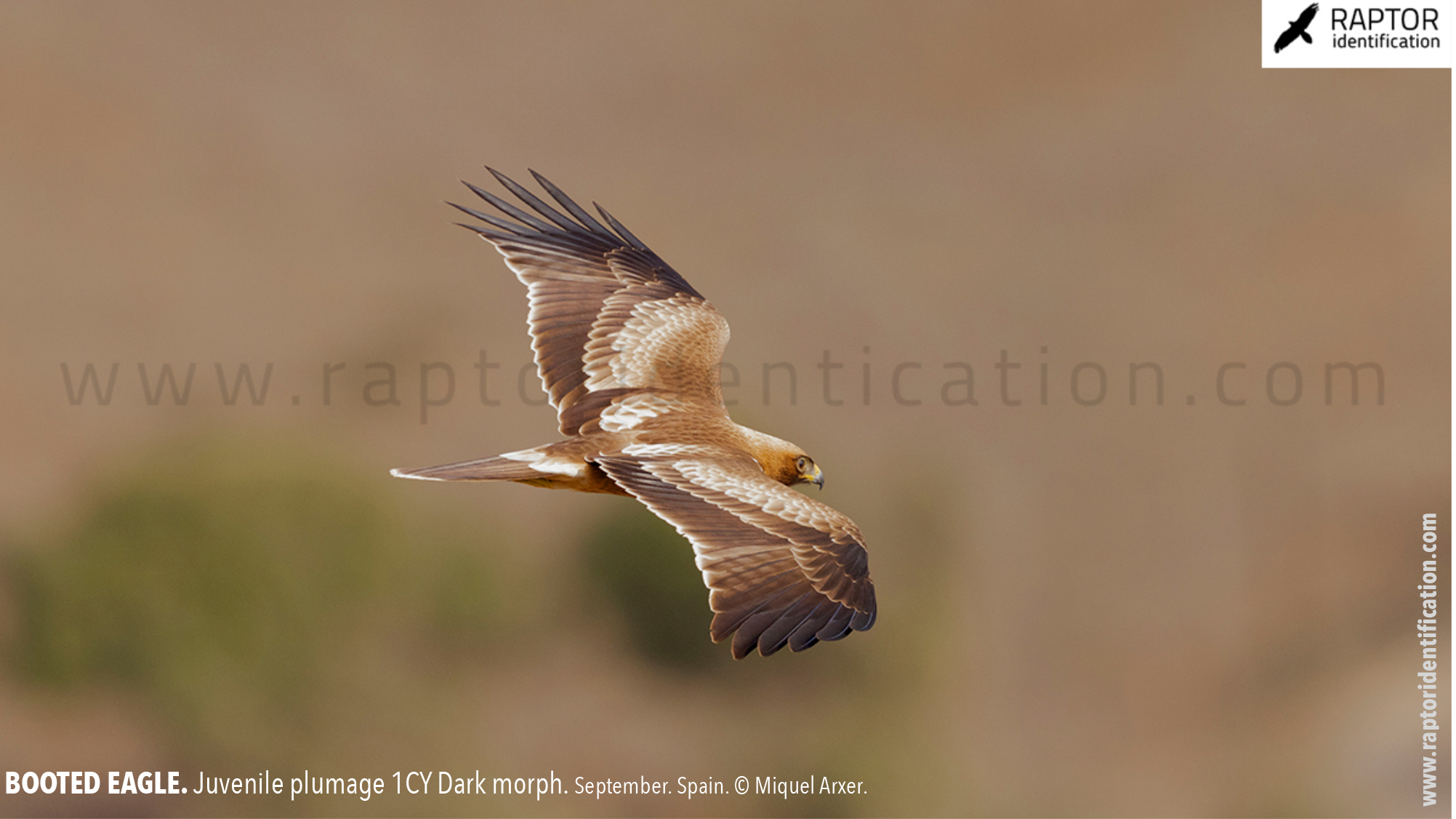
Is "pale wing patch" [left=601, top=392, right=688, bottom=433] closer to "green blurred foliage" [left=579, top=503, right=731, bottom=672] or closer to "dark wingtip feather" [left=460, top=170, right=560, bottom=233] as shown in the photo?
"dark wingtip feather" [left=460, top=170, right=560, bottom=233]

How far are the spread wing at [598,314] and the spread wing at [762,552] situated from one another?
2.63ft

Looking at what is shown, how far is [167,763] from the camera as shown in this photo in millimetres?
14500

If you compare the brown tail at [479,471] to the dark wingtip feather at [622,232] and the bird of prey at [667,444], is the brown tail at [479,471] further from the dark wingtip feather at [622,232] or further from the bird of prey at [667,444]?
the dark wingtip feather at [622,232]

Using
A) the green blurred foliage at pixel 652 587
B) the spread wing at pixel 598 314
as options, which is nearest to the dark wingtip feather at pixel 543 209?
the spread wing at pixel 598 314

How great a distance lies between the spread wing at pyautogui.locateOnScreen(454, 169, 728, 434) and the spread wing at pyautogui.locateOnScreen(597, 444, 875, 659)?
80cm

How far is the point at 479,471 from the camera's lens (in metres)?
4.04

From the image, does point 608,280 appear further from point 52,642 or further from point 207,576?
point 52,642

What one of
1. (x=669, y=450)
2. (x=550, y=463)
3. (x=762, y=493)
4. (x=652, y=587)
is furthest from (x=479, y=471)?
(x=652, y=587)

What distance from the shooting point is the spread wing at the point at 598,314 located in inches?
188

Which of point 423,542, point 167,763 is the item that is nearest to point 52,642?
point 167,763

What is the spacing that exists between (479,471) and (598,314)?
3.94 feet

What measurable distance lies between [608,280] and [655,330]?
1.22 feet

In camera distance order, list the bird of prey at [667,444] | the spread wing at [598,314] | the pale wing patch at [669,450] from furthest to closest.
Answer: the spread wing at [598,314]
the pale wing patch at [669,450]
the bird of prey at [667,444]

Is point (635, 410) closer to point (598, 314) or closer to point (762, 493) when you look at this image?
point (598, 314)
